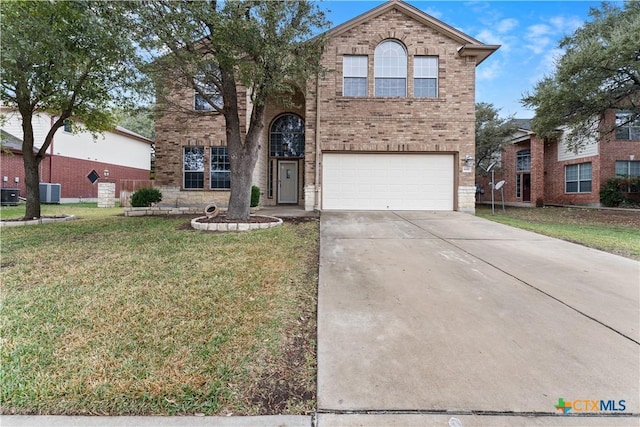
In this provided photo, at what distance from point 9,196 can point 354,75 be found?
17090 millimetres

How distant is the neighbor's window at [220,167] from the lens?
495 inches

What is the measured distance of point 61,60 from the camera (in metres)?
7.25

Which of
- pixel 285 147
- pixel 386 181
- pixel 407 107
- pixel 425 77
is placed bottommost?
pixel 386 181

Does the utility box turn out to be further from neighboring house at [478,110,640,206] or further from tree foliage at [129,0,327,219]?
neighboring house at [478,110,640,206]

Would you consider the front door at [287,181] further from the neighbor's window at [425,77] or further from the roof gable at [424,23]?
the neighbor's window at [425,77]

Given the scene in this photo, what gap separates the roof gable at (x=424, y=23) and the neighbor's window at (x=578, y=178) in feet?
38.5

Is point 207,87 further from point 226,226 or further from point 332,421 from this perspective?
point 332,421

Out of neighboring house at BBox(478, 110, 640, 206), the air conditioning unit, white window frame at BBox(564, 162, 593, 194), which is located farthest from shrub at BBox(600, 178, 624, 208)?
the air conditioning unit

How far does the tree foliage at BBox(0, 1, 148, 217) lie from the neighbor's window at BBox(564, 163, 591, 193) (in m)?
22.4

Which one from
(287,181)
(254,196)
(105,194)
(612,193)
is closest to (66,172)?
(105,194)

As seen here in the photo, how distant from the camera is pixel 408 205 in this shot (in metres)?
12.0

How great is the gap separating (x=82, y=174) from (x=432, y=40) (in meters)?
21.8

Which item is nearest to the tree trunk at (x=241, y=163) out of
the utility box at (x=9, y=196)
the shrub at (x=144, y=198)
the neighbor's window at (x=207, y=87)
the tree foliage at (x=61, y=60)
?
the neighbor's window at (x=207, y=87)

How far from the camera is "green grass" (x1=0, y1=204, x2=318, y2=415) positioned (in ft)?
6.70
